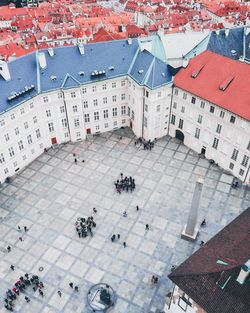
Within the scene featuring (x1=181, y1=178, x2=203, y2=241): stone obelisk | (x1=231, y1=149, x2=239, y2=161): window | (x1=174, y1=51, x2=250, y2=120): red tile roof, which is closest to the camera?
(x1=181, y1=178, x2=203, y2=241): stone obelisk

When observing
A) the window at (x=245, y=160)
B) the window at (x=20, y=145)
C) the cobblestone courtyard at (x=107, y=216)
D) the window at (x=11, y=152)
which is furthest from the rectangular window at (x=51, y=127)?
the window at (x=245, y=160)

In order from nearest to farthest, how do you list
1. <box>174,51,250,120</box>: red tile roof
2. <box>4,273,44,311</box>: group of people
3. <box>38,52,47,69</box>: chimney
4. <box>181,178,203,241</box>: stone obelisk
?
<box>4,273,44,311</box>: group of people
<box>181,178,203,241</box>: stone obelisk
<box>174,51,250,120</box>: red tile roof
<box>38,52,47,69</box>: chimney

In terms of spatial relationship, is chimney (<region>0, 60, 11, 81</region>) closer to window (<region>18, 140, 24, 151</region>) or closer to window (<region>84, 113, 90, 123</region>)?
window (<region>18, 140, 24, 151</region>)

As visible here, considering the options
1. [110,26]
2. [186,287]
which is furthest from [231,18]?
[186,287]

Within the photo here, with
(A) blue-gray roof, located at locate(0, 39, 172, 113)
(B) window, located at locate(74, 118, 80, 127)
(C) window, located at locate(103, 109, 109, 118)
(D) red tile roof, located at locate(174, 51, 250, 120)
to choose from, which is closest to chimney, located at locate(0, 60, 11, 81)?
(A) blue-gray roof, located at locate(0, 39, 172, 113)

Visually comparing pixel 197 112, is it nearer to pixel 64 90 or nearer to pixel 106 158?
pixel 106 158

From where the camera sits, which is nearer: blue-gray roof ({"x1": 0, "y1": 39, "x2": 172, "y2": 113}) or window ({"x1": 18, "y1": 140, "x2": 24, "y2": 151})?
blue-gray roof ({"x1": 0, "y1": 39, "x2": 172, "y2": 113})

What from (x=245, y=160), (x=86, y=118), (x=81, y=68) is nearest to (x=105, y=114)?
(x=86, y=118)
